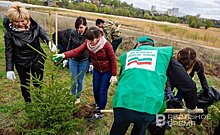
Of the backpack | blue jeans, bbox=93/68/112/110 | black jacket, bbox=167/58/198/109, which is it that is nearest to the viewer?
black jacket, bbox=167/58/198/109

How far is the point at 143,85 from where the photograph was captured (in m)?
1.99

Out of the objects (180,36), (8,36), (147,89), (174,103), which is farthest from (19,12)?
(180,36)

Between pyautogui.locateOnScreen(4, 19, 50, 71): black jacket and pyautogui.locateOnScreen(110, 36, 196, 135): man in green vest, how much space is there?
56.0 inches

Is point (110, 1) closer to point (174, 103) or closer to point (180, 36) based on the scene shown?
point (180, 36)

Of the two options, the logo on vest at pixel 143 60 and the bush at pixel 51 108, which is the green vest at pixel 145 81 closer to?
the logo on vest at pixel 143 60

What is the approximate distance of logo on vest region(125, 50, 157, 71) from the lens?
6.59 ft

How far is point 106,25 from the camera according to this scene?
195 inches

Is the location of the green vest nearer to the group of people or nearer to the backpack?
the group of people

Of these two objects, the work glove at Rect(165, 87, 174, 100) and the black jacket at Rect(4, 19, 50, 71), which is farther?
the black jacket at Rect(4, 19, 50, 71)

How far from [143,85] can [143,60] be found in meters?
0.22

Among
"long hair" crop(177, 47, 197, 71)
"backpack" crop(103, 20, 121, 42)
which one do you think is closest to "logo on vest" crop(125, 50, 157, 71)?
"long hair" crop(177, 47, 197, 71)

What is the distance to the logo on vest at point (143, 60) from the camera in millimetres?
2010

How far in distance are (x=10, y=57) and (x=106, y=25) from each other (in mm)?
2430

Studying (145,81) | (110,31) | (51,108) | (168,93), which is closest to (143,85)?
(145,81)
